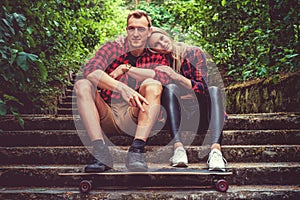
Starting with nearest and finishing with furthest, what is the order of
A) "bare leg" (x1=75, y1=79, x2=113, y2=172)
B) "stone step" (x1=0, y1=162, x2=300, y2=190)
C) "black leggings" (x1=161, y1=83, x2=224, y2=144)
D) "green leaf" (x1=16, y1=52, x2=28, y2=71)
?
"green leaf" (x1=16, y1=52, x2=28, y2=71) → "bare leg" (x1=75, y1=79, x2=113, y2=172) → "stone step" (x1=0, y1=162, x2=300, y2=190) → "black leggings" (x1=161, y1=83, x2=224, y2=144)

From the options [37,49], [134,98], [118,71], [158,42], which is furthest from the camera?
[37,49]

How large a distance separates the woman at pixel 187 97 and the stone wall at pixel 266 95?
0.94 meters

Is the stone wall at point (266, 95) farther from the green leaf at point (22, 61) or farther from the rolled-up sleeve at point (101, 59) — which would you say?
the green leaf at point (22, 61)

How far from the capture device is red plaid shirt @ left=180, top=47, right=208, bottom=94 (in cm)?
258

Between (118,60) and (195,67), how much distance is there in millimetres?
605

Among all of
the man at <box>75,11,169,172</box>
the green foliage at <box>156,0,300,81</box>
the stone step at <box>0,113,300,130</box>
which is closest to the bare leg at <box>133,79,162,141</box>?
the man at <box>75,11,169,172</box>

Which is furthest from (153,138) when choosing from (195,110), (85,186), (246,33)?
(246,33)

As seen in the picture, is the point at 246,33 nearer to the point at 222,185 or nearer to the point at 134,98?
the point at 134,98

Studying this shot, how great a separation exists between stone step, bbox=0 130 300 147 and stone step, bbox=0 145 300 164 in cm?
14

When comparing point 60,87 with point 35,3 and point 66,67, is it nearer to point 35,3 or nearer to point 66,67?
point 66,67

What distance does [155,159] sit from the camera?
8.10ft

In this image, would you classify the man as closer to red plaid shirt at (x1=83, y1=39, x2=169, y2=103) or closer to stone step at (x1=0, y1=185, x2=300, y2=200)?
red plaid shirt at (x1=83, y1=39, x2=169, y2=103)

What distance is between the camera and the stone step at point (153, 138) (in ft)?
8.54

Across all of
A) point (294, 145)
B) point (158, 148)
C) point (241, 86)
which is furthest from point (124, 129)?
point (241, 86)
